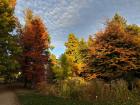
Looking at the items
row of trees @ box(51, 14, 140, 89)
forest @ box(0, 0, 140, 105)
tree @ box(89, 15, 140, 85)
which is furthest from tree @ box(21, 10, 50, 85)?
tree @ box(89, 15, 140, 85)

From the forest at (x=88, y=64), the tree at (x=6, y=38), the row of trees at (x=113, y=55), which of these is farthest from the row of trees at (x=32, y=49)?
the row of trees at (x=113, y=55)

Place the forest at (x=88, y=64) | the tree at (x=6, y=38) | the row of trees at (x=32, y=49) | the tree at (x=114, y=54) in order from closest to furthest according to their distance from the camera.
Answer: the forest at (x=88, y=64)
the tree at (x=114, y=54)
the tree at (x=6, y=38)
the row of trees at (x=32, y=49)

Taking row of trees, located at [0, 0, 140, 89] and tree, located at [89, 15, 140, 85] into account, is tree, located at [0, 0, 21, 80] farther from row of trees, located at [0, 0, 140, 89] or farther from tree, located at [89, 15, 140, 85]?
tree, located at [89, 15, 140, 85]

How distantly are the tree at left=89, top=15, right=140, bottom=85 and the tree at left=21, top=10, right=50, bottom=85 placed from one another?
15569mm

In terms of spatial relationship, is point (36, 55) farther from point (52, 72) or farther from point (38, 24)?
point (52, 72)

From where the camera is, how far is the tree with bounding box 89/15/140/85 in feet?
80.9

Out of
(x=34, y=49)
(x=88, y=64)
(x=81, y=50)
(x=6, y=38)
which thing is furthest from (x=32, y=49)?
(x=88, y=64)

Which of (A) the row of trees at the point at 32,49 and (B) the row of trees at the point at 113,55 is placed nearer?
(B) the row of trees at the point at 113,55

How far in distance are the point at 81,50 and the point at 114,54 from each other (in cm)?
676

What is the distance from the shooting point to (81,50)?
103 ft

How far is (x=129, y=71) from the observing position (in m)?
26.0

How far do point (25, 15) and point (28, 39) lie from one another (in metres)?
6.46

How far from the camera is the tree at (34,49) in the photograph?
40250 millimetres

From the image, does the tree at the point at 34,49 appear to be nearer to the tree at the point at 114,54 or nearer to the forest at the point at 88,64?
the forest at the point at 88,64
